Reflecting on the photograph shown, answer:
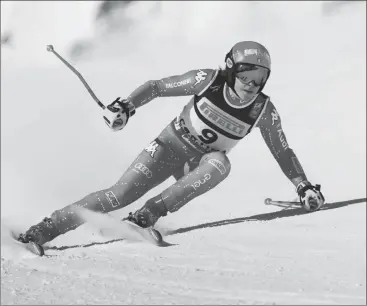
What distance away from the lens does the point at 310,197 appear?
6516mm

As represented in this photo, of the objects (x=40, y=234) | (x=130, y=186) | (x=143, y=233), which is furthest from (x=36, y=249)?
(x=130, y=186)

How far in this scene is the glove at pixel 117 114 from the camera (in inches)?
230

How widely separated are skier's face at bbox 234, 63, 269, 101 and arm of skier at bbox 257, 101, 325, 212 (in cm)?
41

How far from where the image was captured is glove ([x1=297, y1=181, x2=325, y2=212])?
651cm

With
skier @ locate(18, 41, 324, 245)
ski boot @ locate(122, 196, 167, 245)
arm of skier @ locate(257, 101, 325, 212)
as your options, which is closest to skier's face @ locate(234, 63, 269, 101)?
skier @ locate(18, 41, 324, 245)

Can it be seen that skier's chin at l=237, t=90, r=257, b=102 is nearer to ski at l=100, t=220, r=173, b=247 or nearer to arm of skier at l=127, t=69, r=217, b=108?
arm of skier at l=127, t=69, r=217, b=108

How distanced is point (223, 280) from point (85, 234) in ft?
8.79

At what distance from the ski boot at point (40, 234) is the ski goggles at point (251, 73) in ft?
7.38

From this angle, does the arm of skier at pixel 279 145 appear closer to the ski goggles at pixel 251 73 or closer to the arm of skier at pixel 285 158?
the arm of skier at pixel 285 158

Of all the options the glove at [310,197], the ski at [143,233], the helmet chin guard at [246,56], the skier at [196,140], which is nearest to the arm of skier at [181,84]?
the skier at [196,140]

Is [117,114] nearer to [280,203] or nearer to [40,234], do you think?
[40,234]

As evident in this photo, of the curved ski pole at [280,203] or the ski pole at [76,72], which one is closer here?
the ski pole at [76,72]

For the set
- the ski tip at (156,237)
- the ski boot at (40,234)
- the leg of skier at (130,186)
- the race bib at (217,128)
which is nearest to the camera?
the ski tip at (156,237)

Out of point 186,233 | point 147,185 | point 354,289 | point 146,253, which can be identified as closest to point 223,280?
point 354,289
